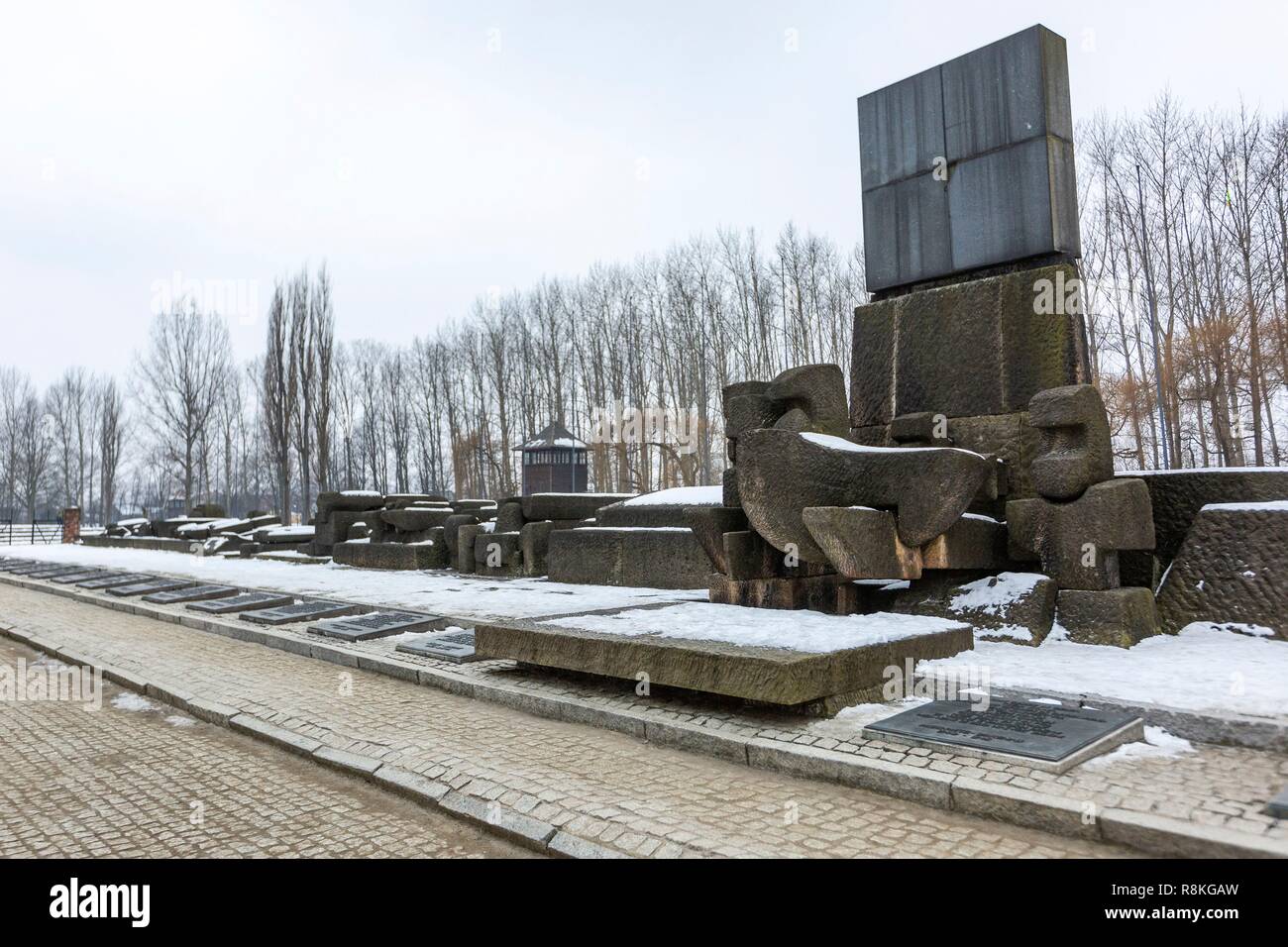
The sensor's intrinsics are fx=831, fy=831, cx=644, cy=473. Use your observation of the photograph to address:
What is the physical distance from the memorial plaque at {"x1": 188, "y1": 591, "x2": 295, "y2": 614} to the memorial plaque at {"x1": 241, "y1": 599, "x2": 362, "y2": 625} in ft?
0.66

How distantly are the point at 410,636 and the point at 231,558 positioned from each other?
15937 mm

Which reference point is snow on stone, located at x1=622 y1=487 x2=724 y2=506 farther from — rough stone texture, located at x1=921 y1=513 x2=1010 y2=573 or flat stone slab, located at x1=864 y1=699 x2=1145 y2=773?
flat stone slab, located at x1=864 y1=699 x2=1145 y2=773

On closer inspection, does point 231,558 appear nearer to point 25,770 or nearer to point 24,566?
point 24,566

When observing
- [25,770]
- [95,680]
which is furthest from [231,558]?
[25,770]

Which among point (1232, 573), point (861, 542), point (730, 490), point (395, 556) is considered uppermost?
point (730, 490)

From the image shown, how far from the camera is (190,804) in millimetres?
3635

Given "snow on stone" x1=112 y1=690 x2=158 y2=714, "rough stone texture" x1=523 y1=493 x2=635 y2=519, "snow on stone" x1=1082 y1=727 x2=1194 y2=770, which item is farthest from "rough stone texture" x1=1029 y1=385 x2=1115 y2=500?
"rough stone texture" x1=523 y1=493 x2=635 y2=519

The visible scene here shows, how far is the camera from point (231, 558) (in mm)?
21234

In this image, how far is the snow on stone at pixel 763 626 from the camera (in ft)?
15.8

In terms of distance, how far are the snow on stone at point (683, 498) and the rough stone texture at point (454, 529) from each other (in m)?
4.00

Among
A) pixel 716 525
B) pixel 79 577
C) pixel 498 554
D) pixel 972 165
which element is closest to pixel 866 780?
pixel 716 525

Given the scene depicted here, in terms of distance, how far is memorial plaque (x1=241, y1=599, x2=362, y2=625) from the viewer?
909cm

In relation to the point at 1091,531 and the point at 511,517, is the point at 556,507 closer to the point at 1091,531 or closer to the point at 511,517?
the point at 511,517

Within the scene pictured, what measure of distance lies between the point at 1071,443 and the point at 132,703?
22.9 ft
